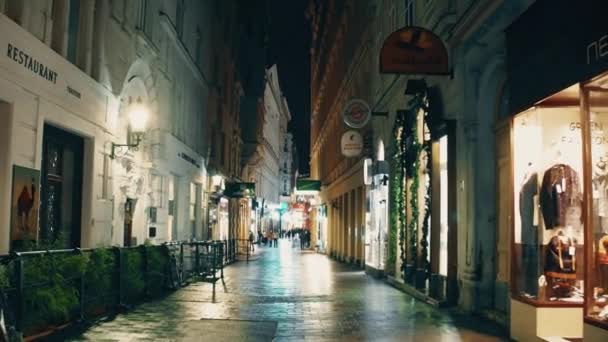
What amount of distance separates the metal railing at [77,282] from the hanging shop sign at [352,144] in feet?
32.9

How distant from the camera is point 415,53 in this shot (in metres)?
14.2

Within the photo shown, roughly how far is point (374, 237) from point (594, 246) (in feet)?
58.3

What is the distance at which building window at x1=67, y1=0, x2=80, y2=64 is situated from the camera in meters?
13.9

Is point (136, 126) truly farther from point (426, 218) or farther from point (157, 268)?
point (426, 218)

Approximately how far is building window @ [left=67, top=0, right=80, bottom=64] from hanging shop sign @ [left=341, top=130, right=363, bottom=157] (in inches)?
539

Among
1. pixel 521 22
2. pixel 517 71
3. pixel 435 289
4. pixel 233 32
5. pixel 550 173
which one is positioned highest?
pixel 233 32

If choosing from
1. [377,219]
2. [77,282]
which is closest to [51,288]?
[77,282]

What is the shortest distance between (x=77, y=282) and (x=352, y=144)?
54.2 feet

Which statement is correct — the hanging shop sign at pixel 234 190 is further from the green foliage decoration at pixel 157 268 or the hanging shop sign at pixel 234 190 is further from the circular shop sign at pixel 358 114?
the green foliage decoration at pixel 157 268

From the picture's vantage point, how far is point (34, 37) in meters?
11.3

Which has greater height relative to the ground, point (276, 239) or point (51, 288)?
point (276, 239)

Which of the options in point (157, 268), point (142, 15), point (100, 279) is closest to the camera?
point (100, 279)

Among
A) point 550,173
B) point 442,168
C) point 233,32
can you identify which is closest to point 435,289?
point 442,168

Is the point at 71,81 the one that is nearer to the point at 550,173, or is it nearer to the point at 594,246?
the point at 550,173
